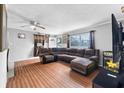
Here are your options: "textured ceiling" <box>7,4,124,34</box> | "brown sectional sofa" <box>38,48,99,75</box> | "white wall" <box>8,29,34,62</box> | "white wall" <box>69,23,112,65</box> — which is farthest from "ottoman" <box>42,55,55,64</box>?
"white wall" <box>69,23,112,65</box>

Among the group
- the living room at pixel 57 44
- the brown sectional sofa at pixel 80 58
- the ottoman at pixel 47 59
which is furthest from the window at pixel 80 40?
the ottoman at pixel 47 59

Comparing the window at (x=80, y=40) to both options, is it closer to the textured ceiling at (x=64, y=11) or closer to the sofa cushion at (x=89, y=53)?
the sofa cushion at (x=89, y=53)

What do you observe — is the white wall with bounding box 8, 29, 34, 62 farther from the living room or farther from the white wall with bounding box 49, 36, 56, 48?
the white wall with bounding box 49, 36, 56, 48

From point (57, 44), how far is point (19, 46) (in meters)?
3.41

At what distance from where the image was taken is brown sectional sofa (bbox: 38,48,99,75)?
319 cm

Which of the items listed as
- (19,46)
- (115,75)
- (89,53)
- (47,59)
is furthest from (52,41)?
(115,75)

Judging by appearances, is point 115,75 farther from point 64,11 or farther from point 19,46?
point 19,46

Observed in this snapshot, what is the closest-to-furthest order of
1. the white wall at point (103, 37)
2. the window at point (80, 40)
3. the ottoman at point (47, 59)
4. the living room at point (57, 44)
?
the living room at point (57, 44)
the white wall at point (103, 37)
the ottoman at point (47, 59)
the window at point (80, 40)

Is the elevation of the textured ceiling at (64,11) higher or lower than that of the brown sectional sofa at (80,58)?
higher

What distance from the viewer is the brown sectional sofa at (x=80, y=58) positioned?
3.19 metres

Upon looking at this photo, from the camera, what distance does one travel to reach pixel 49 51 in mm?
5809

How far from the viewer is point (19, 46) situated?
18.6ft

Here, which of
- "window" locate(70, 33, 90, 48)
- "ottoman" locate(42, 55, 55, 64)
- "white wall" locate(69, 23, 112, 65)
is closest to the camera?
"white wall" locate(69, 23, 112, 65)

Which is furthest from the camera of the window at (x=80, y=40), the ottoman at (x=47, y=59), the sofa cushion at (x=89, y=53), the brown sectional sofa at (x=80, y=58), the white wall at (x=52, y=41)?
the white wall at (x=52, y=41)
